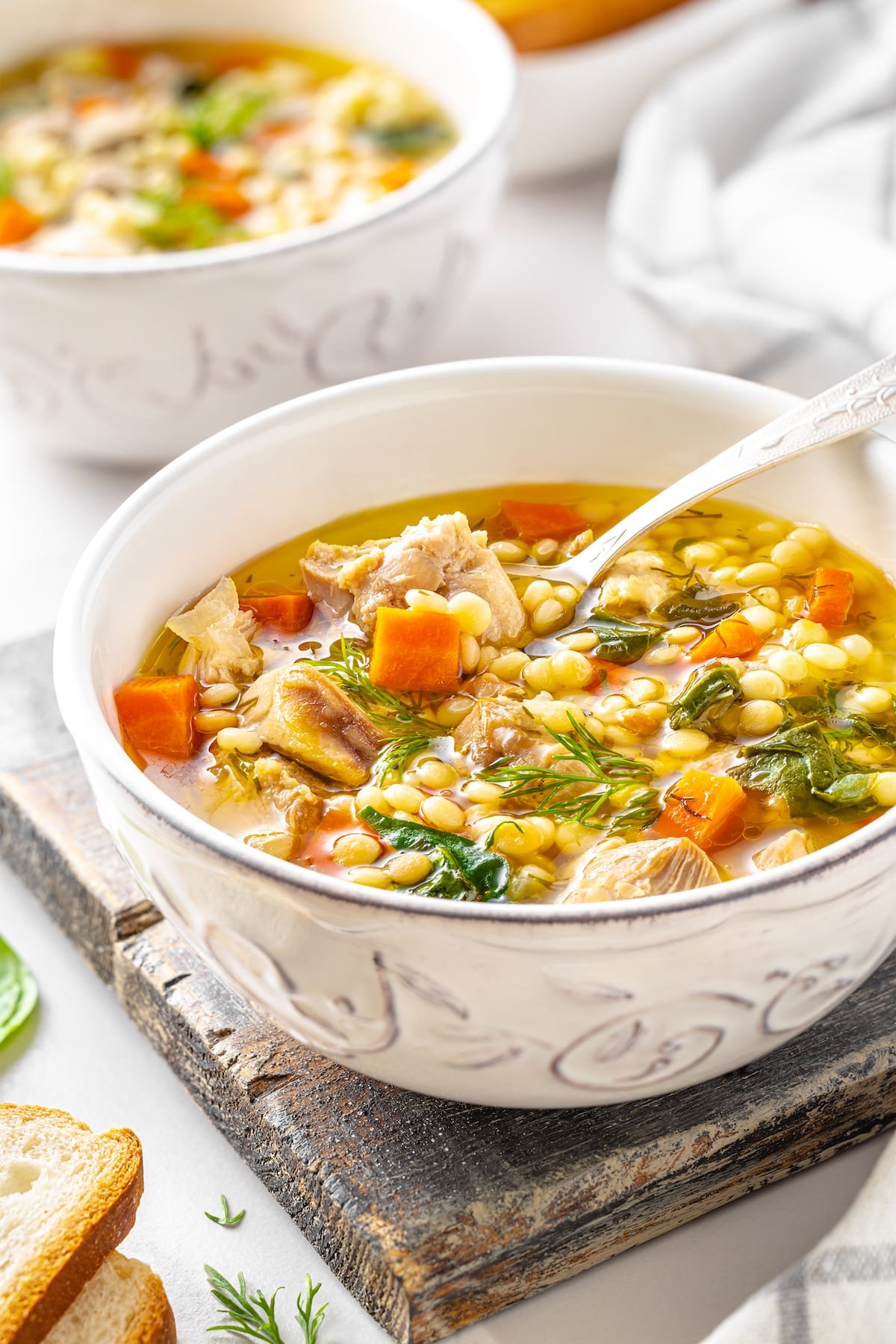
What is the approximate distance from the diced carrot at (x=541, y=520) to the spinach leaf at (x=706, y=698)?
0.46 meters

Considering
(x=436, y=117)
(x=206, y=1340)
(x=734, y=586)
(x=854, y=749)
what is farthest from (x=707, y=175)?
(x=206, y=1340)

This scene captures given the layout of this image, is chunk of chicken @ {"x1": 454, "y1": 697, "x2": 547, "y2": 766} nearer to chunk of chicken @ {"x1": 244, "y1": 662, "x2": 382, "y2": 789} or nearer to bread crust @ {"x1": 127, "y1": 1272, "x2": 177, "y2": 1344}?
chunk of chicken @ {"x1": 244, "y1": 662, "x2": 382, "y2": 789}

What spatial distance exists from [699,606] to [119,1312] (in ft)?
4.48

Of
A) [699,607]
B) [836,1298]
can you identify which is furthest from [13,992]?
[836,1298]

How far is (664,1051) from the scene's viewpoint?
194cm

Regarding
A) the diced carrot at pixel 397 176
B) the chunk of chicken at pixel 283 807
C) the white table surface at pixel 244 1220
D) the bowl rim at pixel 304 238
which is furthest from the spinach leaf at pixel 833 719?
the diced carrot at pixel 397 176

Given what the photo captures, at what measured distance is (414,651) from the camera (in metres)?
2.40

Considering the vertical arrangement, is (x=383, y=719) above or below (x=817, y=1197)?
above

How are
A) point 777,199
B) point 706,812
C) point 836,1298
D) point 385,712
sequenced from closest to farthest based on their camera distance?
point 836,1298
point 706,812
point 385,712
point 777,199

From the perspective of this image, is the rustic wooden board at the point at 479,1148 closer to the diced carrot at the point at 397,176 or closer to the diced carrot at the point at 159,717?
the diced carrot at the point at 159,717

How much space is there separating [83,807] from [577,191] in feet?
9.05

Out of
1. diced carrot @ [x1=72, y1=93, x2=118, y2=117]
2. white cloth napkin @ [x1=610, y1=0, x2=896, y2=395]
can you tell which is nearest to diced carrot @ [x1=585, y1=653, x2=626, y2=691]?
white cloth napkin @ [x1=610, y1=0, x2=896, y2=395]

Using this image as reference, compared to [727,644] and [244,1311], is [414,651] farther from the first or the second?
[244,1311]

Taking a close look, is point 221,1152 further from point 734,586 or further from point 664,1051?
point 734,586
